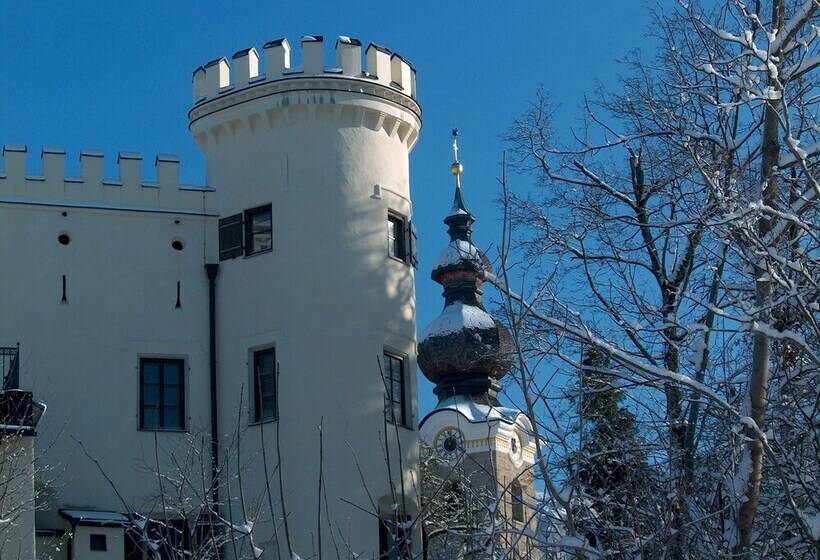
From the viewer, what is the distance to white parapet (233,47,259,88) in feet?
85.8

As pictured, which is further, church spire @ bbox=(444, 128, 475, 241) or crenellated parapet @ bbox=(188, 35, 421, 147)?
church spire @ bbox=(444, 128, 475, 241)

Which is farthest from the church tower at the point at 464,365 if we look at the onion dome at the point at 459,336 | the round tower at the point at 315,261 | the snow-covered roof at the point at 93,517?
the snow-covered roof at the point at 93,517

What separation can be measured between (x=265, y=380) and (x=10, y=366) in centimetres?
379

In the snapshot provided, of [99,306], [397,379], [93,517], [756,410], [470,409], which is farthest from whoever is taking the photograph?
[470,409]

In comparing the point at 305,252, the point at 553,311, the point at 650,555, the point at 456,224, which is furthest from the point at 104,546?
the point at 456,224

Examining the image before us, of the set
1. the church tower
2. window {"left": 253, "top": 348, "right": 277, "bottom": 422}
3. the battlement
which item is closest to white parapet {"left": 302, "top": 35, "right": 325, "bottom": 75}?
the battlement

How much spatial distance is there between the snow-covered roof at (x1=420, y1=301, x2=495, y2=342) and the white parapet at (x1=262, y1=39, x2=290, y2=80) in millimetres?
16950

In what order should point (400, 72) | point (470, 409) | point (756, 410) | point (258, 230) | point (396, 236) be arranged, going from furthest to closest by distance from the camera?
point (470, 409), point (400, 72), point (396, 236), point (258, 230), point (756, 410)

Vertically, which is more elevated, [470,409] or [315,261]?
[315,261]

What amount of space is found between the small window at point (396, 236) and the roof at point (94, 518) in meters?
5.74

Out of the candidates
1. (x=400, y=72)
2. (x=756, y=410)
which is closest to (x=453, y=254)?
(x=400, y=72)

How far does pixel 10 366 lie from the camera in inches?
907

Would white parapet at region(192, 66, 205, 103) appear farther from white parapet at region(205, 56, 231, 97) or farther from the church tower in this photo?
the church tower

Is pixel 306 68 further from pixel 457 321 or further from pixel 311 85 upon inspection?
pixel 457 321
